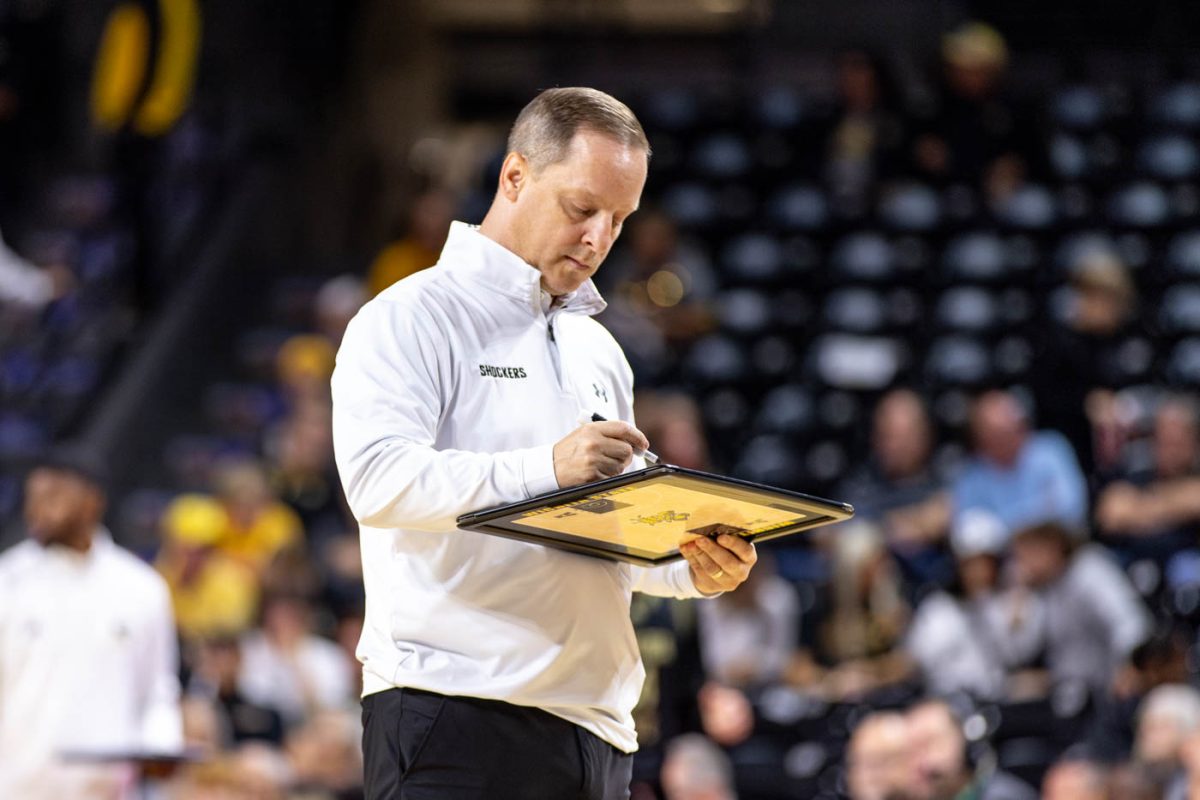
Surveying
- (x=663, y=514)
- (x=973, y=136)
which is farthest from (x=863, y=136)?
(x=663, y=514)

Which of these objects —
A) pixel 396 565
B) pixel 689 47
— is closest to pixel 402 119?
pixel 689 47

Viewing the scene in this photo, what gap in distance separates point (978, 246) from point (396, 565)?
342 inches

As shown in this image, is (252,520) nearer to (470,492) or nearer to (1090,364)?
(1090,364)

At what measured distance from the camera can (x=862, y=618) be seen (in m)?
7.88

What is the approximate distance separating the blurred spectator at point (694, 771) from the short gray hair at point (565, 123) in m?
3.86

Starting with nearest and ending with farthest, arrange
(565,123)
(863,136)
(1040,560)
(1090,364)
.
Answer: (565,123)
(1040,560)
(1090,364)
(863,136)

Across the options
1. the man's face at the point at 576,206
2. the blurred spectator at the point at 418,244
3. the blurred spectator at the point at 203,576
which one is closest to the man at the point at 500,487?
the man's face at the point at 576,206

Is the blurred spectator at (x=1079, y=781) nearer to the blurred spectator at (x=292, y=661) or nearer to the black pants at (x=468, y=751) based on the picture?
the blurred spectator at (x=292, y=661)

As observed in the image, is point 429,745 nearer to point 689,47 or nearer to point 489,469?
point 489,469

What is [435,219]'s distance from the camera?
1084cm

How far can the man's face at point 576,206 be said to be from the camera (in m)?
2.84

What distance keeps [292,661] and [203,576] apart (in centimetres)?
96

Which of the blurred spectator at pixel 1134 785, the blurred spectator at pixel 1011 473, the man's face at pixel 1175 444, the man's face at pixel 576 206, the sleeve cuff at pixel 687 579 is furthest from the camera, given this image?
the blurred spectator at pixel 1011 473

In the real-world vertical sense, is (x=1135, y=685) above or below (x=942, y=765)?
above
